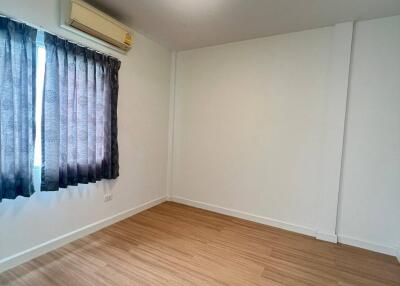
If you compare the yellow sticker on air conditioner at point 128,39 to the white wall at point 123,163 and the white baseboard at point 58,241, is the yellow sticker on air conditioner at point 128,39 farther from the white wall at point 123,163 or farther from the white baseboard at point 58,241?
the white baseboard at point 58,241

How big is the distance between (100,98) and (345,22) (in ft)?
9.81

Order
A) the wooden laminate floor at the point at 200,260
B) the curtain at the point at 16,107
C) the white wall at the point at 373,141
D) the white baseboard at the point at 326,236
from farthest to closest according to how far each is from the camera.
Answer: the white baseboard at the point at 326,236
the white wall at the point at 373,141
the wooden laminate floor at the point at 200,260
the curtain at the point at 16,107

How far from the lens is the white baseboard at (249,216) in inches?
113

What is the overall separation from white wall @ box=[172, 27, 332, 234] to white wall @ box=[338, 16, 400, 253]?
12.8 inches

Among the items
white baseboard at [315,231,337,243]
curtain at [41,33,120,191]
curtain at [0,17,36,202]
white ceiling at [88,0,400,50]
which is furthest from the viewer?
white baseboard at [315,231,337,243]

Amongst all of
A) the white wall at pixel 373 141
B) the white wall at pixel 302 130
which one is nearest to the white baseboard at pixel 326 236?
the white wall at pixel 302 130

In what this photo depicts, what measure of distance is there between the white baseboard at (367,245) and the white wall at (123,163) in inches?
107

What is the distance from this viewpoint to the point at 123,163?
2.98 m

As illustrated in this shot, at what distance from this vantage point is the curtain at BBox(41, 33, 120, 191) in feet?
6.73

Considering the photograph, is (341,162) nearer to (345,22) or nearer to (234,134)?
(234,134)

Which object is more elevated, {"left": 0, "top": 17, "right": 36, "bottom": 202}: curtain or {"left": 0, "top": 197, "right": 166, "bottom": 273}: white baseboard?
{"left": 0, "top": 17, "right": 36, "bottom": 202}: curtain

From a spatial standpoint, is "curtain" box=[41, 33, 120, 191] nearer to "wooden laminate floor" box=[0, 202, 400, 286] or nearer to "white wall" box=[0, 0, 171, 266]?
"white wall" box=[0, 0, 171, 266]

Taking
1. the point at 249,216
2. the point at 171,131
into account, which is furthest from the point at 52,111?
the point at 249,216

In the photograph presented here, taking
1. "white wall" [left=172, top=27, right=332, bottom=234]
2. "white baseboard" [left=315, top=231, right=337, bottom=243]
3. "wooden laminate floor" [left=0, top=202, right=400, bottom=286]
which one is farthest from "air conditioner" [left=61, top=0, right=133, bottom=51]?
"white baseboard" [left=315, top=231, right=337, bottom=243]
